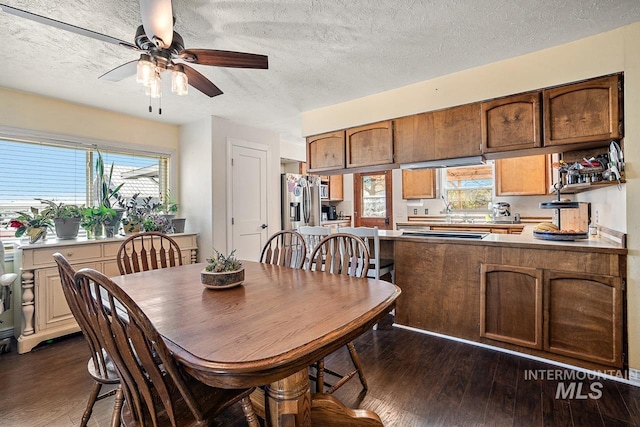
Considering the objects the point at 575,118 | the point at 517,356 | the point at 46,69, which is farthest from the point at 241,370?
the point at 46,69

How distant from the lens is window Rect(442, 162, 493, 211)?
5074 mm

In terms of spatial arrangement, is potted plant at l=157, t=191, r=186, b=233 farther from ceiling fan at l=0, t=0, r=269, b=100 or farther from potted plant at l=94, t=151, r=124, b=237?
ceiling fan at l=0, t=0, r=269, b=100

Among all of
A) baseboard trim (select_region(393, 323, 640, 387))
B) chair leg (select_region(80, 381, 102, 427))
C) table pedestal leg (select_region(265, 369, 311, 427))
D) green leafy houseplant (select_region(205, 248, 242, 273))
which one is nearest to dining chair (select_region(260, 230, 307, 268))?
green leafy houseplant (select_region(205, 248, 242, 273))

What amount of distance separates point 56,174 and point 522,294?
4.47 meters

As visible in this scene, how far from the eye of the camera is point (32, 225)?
2750mm

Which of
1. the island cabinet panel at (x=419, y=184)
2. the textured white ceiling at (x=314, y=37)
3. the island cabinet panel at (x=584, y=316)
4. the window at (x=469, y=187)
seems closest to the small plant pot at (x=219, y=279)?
the textured white ceiling at (x=314, y=37)

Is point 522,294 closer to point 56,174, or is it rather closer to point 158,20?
point 158,20

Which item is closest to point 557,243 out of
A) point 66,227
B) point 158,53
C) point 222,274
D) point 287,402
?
point 287,402

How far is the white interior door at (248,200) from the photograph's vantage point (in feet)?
13.2

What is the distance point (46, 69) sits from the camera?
8.12ft

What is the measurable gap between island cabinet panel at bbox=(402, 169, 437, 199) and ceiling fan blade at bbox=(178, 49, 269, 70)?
3.93 meters

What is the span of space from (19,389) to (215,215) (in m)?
2.22

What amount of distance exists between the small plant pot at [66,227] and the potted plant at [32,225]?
3.4 inches

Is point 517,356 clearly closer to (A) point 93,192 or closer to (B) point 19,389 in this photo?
(B) point 19,389
